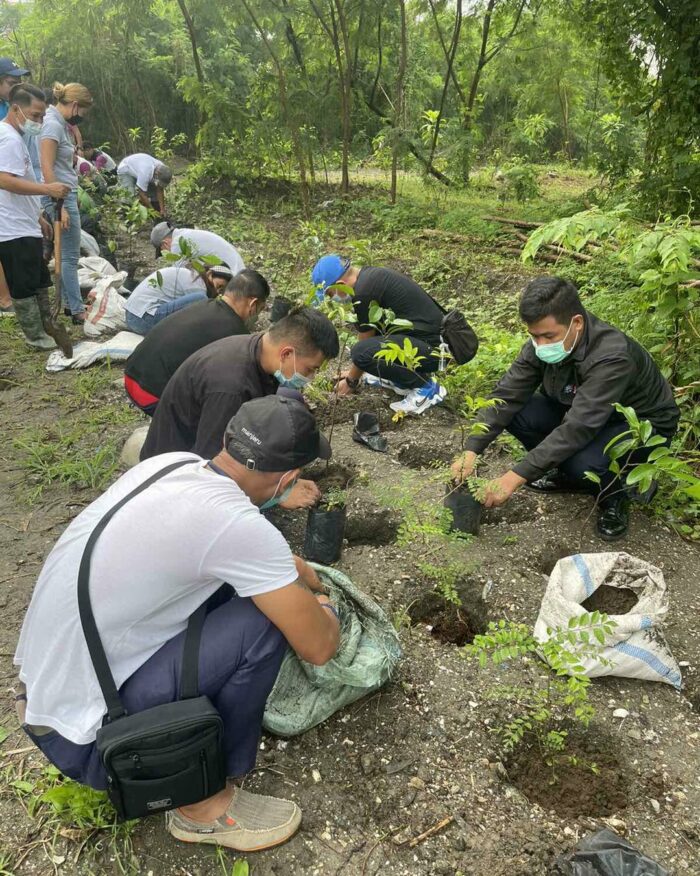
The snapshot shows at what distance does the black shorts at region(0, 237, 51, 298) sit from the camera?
14.5 feet

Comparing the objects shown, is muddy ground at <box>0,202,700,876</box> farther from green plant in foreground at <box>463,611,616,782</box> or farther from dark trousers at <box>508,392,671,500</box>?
dark trousers at <box>508,392,671,500</box>

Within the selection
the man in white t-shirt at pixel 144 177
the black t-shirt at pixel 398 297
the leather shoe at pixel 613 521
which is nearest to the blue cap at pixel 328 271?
the black t-shirt at pixel 398 297

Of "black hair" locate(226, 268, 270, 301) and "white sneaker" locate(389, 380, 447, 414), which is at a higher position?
"black hair" locate(226, 268, 270, 301)

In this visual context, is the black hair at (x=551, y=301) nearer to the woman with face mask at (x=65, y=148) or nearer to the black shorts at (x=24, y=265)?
the black shorts at (x=24, y=265)

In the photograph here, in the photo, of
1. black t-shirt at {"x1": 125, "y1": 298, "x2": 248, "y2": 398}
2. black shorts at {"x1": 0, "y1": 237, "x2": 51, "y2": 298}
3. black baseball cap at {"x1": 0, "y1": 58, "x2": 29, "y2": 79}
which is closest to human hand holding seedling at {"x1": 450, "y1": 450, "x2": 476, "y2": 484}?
black t-shirt at {"x1": 125, "y1": 298, "x2": 248, "y2": 398}

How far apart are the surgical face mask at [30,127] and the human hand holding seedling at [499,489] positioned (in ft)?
13.7

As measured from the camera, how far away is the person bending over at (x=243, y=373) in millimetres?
2477

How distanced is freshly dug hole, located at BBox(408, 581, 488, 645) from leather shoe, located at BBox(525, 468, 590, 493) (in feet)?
3.12

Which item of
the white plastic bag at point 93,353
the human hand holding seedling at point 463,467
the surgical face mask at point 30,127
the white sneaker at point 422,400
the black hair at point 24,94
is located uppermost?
the black hair at point 24,94

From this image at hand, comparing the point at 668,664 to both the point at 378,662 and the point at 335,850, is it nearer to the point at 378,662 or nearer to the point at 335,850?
the point at 378,662

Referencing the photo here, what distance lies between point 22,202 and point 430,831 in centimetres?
473

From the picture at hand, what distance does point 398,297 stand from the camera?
163 inches

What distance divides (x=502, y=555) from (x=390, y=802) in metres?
1.31

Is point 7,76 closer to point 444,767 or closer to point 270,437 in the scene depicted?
point 270,437
